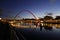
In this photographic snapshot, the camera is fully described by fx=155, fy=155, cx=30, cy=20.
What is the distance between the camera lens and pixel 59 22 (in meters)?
183

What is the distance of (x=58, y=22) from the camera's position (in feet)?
605

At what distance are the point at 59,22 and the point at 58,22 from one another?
1750 millimetres
